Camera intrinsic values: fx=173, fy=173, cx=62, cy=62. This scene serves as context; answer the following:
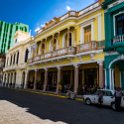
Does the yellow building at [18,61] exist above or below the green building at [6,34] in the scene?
below

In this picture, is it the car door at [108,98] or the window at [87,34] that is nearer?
the car door at [108,98]

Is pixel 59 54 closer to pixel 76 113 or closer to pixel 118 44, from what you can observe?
pixel 118 44

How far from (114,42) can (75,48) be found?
527cm

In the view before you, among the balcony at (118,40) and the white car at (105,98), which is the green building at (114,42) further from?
the white car at (105,98)

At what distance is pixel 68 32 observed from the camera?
21094mm

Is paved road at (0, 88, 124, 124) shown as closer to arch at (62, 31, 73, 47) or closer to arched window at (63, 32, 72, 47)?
arched window at (63, 32, 72, 47)

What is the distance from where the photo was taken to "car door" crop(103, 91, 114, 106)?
38.4 feet

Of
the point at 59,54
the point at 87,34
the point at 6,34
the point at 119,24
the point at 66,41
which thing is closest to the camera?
the point at 119,24

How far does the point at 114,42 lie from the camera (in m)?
15.8

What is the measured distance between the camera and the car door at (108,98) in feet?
38.4

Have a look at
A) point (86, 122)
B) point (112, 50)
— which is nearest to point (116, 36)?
point (112, 50)

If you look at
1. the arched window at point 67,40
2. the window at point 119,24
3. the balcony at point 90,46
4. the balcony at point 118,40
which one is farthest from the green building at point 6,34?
the balcony at point 118,40

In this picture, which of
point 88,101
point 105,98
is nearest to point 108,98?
point 105,98

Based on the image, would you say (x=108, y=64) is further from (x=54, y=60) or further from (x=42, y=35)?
(x=42, y=35)
